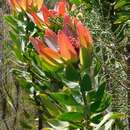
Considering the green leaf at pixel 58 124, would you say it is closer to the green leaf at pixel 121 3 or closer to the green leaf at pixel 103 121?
the green leaf at pixel 103 121

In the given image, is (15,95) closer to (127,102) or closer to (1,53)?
(1,53)

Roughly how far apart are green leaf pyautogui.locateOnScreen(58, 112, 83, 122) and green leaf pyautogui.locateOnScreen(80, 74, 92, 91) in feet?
0.29

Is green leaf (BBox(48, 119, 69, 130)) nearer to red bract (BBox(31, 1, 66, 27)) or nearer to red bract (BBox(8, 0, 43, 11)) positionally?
red bract (BBox(31, 1, 66, 27))

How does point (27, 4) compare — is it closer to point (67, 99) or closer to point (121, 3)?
point (121, 3)

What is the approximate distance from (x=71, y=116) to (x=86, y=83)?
12 cm

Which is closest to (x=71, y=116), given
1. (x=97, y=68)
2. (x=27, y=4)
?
(x=97, y=68)

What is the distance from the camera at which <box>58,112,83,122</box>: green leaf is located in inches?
61.3

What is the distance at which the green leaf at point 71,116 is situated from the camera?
1.56 m

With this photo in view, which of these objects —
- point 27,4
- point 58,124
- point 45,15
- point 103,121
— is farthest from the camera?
point 27,4

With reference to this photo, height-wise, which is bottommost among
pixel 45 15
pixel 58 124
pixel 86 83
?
pixel 58 124

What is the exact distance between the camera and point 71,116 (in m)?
1.58

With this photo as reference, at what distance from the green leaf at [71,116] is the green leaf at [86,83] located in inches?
3.5

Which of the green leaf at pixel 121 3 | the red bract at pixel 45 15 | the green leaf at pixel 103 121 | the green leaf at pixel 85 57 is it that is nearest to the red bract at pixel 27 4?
the red bract at pixel 45 15

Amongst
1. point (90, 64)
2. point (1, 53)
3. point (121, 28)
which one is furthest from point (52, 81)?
point (1, 53)
